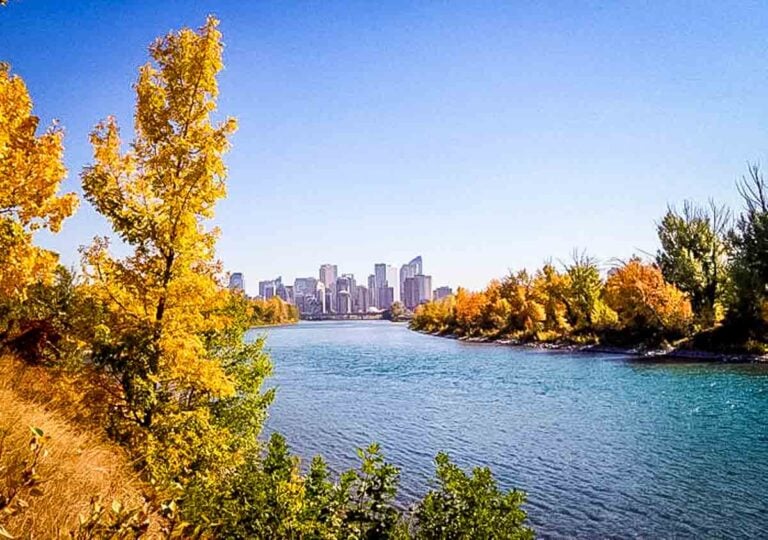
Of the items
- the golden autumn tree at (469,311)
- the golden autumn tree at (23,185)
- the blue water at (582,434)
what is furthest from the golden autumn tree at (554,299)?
the golden autumn tree at (23,185)

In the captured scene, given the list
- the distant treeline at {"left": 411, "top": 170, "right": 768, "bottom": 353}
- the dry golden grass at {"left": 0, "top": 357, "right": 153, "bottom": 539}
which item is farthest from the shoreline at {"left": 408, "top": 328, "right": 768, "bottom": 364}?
the dry golden grass at {"left": 0, "top": 357, "right": 153, "bottom": 539}

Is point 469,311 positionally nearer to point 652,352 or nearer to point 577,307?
point 577,307

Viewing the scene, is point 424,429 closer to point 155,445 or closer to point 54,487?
point 155,445

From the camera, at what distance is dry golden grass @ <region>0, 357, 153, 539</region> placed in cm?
406

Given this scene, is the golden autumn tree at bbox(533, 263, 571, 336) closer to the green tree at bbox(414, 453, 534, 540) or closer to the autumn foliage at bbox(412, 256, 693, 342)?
the autumn foliage at bbox(412, 256, 693, 342)

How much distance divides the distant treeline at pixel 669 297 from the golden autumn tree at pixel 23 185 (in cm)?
4337

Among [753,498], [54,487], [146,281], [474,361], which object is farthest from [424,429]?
[474,361]

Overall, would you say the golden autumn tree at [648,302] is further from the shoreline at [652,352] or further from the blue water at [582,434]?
the blue water at [582,434]

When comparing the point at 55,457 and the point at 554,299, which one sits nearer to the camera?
the point at 55,457

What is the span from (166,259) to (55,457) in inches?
153

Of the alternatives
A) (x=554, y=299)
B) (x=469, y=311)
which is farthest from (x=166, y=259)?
(x=469, y=311)

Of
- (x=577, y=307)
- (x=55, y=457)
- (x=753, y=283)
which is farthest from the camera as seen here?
(x=577, y=307)

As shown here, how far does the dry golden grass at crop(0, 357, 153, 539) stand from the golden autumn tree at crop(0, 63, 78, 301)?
76.1 inches

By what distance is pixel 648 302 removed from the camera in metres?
49.0
